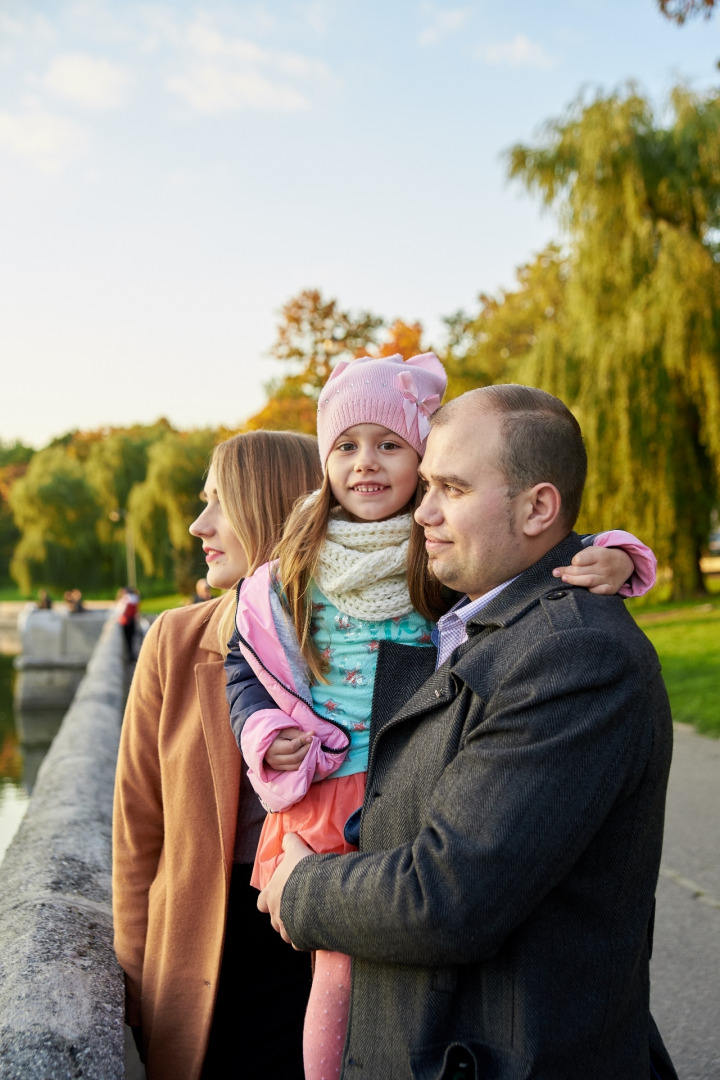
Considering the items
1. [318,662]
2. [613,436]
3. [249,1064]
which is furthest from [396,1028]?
[613,436]

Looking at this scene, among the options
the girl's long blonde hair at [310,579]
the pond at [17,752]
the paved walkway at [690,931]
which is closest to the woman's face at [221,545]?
the girl's long blonde hair at [310,579]

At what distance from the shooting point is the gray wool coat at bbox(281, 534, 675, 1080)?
1.30 m

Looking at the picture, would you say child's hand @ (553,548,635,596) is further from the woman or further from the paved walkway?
the paved walkway

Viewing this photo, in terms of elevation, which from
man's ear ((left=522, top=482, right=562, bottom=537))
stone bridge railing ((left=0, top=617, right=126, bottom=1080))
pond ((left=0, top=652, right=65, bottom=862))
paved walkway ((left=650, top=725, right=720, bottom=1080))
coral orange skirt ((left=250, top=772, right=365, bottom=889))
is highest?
man's ear ((left=522, top=482, right=562, bottom=537))

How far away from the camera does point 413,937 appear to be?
52.3 inches

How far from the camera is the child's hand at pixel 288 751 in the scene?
72.2 inches

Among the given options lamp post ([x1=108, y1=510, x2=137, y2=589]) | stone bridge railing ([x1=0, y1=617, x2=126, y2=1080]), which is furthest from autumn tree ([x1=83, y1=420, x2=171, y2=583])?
stone bridge railing ([x1=0, y1=617, x2=126, y2=1080])

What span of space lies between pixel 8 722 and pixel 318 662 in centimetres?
1892

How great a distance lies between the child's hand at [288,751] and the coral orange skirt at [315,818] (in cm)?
11

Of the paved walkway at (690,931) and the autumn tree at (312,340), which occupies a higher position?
the autumn tree at (312,340)

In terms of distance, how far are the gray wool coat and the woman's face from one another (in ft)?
3.49

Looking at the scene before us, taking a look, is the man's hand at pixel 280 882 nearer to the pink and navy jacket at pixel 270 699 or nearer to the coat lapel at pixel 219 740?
the pink and navy jacket at pixel 270 699

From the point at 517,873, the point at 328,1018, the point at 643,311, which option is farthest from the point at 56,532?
the point at 517,873

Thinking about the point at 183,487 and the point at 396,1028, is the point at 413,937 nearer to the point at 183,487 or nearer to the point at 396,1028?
the point at 396,1028
